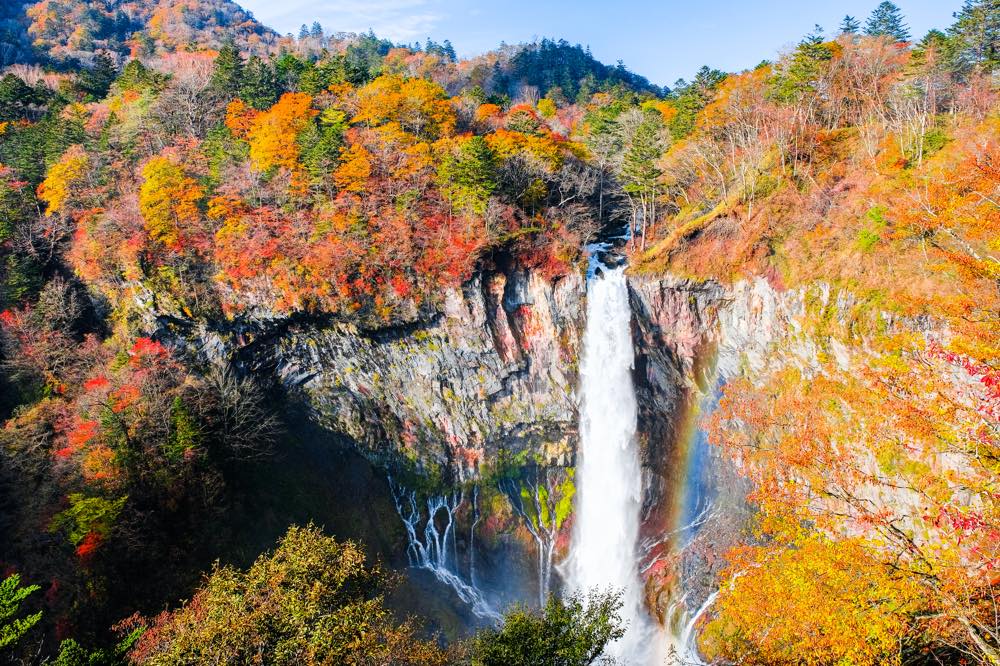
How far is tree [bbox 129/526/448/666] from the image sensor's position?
1082 centimetres

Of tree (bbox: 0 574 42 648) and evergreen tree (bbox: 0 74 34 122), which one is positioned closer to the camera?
tree (bbox: 0 574 42 648)

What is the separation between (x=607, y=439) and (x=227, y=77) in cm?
3802

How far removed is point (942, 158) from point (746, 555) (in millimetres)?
20089

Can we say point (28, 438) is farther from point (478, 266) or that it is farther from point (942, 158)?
point (942, 158)

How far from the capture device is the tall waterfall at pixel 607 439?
1113 inches

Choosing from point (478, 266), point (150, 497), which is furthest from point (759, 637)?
point (150, 497)

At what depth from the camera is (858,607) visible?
1061cm

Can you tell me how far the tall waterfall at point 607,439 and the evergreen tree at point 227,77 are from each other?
3130cm

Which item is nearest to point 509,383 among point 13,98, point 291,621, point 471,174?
point 471,174

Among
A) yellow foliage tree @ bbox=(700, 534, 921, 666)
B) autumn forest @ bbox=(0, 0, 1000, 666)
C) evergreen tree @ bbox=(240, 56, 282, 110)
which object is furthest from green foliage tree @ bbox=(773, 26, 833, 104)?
evergreen tree @ bbox=(240, 56, 282, 110)

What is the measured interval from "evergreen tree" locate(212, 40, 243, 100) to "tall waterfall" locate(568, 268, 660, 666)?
103ft

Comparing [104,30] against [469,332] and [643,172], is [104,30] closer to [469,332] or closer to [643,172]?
[469,332]

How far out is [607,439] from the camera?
29.1 m

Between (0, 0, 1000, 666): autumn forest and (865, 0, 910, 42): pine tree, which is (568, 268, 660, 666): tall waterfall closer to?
(0, 0, 1000, 666): autumn forest
